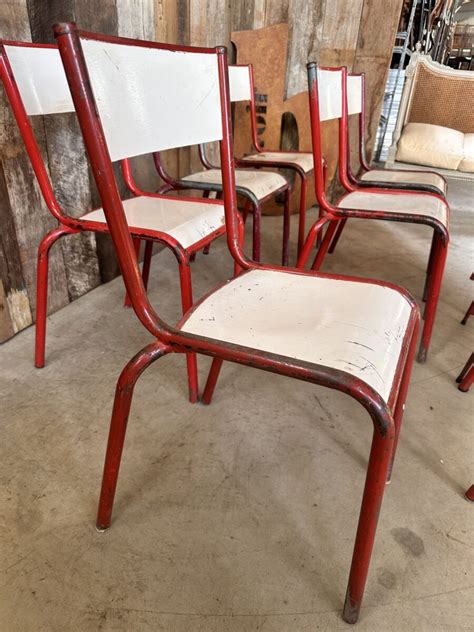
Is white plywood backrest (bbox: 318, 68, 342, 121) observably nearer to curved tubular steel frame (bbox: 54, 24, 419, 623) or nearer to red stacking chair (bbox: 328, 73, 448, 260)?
red stacking chair (bbox: 328, 73, 448, 260)

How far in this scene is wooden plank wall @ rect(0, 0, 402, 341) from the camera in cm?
143

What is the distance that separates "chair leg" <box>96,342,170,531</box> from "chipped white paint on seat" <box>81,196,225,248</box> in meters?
0.46

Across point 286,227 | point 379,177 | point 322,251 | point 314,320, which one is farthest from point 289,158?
point 314,320

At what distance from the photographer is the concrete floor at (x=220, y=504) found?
80 cm

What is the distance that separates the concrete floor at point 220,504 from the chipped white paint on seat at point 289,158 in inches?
42.7

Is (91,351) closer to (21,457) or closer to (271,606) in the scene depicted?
(21,457)

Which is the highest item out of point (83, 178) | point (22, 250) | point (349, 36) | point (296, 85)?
point (349, 36)

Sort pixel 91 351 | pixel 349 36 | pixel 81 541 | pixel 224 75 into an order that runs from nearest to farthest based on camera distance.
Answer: pixel 81 541
pixel 224 75
pixel 91 351
pixel 349 36

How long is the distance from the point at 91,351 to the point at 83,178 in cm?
67

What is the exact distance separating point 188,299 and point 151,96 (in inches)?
19.6

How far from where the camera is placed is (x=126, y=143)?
0.76 metres

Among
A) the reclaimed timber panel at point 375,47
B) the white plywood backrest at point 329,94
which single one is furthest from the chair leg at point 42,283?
the reclaimed timber panel at point 375,47

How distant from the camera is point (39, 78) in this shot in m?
1.19

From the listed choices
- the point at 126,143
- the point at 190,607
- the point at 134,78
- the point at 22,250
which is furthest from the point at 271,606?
the point at 22,250
